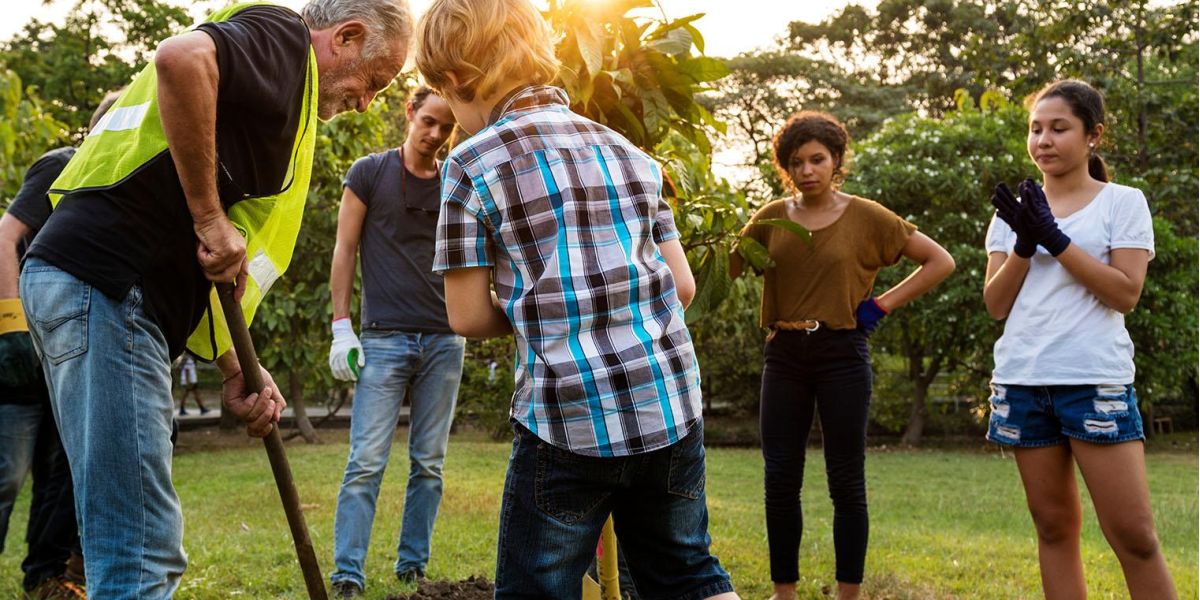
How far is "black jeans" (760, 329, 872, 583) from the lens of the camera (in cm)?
397

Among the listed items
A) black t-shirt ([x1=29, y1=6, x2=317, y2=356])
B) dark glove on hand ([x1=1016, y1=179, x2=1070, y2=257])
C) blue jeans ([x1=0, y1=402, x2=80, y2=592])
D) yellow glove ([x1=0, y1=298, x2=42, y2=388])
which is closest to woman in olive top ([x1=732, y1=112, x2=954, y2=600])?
dark glove on hand ([x1=1016, y1=179, x2=1070, y2=257])

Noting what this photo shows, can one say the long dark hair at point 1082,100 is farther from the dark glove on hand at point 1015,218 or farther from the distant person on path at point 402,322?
the distant person on path at point 402,322

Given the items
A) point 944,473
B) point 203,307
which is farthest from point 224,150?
point 944,473

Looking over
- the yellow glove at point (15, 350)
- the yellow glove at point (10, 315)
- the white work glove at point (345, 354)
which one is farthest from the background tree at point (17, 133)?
the white work glove at point (345, 354)

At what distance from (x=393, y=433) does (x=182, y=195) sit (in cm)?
213

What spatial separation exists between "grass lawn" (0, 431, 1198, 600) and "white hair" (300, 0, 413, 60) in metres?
2.44

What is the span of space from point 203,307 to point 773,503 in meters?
2.43

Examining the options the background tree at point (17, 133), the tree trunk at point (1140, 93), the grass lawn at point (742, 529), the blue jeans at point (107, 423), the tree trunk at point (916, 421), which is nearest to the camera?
the blue jeans at point (107, 423)

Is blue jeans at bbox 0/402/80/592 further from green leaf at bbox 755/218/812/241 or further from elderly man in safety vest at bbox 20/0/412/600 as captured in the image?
green leaf at bbox 755/218/812/241

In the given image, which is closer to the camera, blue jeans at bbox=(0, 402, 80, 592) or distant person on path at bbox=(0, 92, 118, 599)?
distant person on path at bbox=(0, 92, 118, 599)

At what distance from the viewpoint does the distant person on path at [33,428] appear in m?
3.74

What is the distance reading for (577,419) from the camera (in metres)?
1.97

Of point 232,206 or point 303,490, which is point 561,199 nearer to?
point 232,206

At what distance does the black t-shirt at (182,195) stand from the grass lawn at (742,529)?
219 cm
